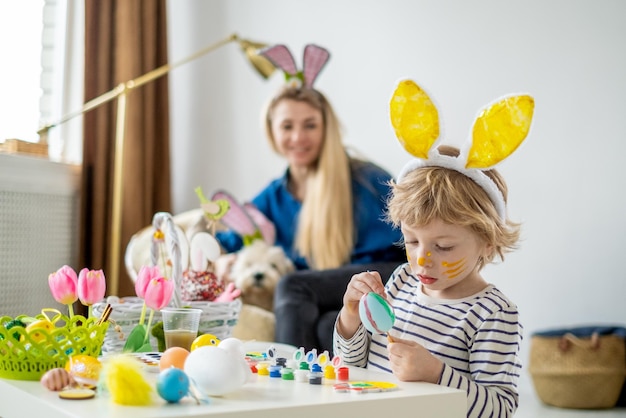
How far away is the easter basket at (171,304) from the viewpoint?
1514 mm

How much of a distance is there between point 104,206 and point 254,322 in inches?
44.3

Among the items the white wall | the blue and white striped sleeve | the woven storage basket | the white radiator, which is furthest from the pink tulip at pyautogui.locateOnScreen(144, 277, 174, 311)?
the white wall

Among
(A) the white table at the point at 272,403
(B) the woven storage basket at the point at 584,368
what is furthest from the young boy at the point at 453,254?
(B) the woven storage basket at the point at 584,368

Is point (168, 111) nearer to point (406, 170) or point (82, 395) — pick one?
point (406, 170)

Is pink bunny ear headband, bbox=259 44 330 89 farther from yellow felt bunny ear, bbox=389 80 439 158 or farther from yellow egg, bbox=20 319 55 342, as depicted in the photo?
yellow egg, bbox=20 319 55 342

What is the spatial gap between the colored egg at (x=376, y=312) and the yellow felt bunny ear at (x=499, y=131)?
0.30 metres

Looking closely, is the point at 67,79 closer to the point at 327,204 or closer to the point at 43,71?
the point at 43,71

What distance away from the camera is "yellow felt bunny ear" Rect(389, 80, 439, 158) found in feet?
4.19

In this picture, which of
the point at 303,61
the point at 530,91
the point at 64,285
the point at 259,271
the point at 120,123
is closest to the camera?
the point at 64,285

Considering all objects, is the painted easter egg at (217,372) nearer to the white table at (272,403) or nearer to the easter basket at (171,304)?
the white table at (272,403)

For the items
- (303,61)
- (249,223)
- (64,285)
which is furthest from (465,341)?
(303,61)

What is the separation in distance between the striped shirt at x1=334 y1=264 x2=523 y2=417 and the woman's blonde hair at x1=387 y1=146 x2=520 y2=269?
3.8 inches

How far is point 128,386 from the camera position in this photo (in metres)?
0.86

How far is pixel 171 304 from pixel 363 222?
119 centimetres
